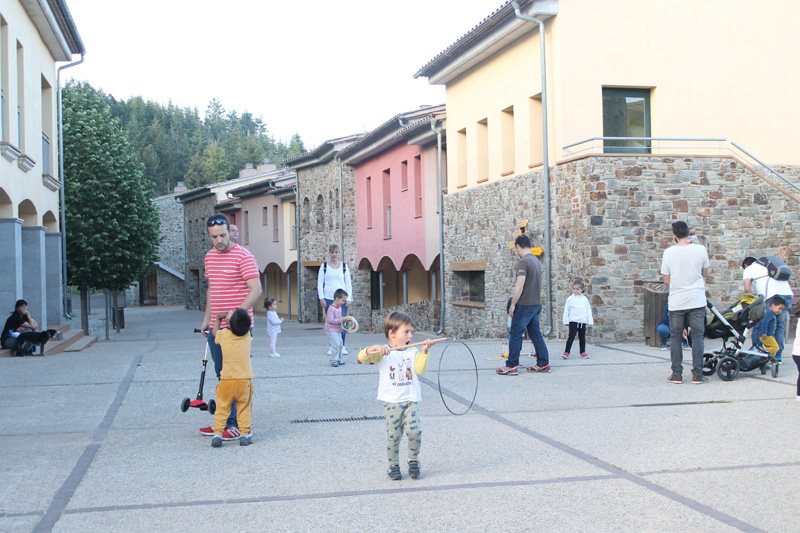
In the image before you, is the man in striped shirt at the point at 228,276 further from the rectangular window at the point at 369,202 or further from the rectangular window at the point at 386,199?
the rectangular window at the point at 369,202

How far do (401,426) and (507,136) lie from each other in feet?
48.2

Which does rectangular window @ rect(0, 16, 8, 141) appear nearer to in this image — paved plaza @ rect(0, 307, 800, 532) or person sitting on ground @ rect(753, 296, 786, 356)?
paved plaza @ rect(0, 307, 800, 532)

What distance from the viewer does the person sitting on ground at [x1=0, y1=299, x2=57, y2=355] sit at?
14562 mm

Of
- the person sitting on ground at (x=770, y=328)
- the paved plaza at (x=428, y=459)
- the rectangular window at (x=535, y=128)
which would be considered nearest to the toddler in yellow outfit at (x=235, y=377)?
the paved plaza at (x=428, y=459)

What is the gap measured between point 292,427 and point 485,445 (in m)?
1.84

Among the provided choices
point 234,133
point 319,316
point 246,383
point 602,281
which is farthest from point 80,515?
point 234,133

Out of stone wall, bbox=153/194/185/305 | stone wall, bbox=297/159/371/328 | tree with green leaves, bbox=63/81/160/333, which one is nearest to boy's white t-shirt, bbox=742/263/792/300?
tree with green leaves, bbox=63/81/160/333

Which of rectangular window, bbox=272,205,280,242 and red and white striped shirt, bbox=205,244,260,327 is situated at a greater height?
rectangular window, bbox=272,205,280,242

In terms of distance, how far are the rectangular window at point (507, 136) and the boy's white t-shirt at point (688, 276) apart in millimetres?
10120

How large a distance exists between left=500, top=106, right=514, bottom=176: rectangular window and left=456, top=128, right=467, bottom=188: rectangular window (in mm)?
2533

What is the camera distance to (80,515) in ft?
15.3

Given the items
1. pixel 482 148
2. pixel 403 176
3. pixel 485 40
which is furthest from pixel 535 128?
pixel 403 176

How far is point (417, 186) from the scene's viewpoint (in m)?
26.5

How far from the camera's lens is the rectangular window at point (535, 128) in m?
17.4
